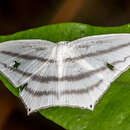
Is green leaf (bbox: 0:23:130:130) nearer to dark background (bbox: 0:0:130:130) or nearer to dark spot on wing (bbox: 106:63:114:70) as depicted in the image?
dark spot on wing (bbox: 106:63:114:70)

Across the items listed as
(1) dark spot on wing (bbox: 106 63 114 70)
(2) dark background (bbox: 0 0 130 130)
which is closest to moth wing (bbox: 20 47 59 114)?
(1) dark spot on wing (bbox: 106 63 114 70)

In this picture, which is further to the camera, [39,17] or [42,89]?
[39,17]

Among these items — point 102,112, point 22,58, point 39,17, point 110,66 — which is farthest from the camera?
point 39,17

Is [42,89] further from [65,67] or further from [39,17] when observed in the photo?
[39,17]

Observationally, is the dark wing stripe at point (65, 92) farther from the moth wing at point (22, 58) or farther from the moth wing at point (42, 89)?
the moth wing at point (22, 58)

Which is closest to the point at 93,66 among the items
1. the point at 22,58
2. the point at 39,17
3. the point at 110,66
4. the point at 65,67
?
the point at 110,66

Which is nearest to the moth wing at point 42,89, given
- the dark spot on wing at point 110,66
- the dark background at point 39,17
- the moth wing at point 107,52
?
the moth wing at point 107,52

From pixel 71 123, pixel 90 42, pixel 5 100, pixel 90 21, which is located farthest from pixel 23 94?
pixel 90 21
